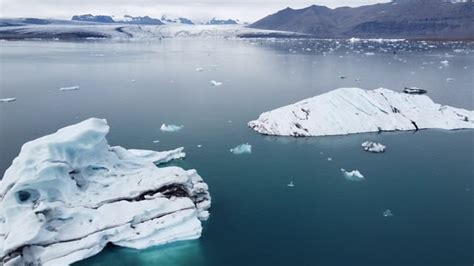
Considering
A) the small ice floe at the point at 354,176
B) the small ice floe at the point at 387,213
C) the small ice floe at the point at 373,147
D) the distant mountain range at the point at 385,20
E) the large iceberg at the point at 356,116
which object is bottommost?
the small ice floe at the point at 387,213

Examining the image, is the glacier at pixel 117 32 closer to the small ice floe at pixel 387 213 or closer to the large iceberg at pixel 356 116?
the large iceberg at pixel 356 116

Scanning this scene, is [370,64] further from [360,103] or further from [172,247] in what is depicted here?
[172,247]

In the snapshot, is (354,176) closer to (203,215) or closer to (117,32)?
(203,215)

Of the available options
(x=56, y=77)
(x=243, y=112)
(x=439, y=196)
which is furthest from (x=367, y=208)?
(x=56, y=77)

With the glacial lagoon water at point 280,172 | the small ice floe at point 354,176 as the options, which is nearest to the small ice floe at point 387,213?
the glacial lagoon water at point 280,172

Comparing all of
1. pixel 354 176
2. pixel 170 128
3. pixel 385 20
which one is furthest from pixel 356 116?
pixel 385 20
